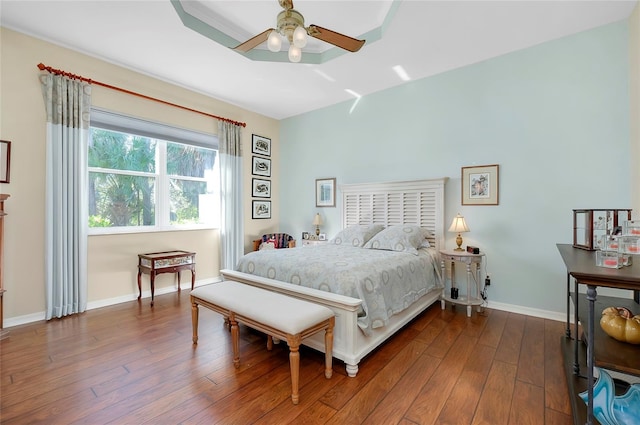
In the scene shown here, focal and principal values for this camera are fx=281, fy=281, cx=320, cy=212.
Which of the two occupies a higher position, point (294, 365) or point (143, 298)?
point (294, 365)

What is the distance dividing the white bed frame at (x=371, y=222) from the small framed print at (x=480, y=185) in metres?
0.27

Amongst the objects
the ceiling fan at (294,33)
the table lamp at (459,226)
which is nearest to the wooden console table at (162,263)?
the ceiling fan at (294,33)

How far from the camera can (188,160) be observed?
14.8ft

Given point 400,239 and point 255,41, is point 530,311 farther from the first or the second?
point 255,41

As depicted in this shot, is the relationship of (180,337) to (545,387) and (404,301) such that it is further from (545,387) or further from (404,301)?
(545,387)

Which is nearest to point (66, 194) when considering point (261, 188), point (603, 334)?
point (261, 188)

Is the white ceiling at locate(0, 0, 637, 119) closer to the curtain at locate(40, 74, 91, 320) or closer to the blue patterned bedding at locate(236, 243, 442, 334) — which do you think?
the curtain at locate(40, 74, 91, 320)

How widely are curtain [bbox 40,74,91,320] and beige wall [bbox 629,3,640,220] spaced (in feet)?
18.4

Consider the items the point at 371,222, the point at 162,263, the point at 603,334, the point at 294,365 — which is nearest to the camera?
the point at 603,334

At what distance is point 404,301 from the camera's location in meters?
2.69

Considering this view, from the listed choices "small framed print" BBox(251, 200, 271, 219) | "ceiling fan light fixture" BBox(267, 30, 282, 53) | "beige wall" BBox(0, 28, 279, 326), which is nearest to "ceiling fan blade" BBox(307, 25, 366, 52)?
"ceiling fan light fixture" BBox(267, 30, 282, 53)

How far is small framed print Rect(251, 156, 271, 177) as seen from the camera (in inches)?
209

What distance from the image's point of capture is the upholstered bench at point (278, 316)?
1.77 metres

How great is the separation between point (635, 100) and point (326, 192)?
3801mm
